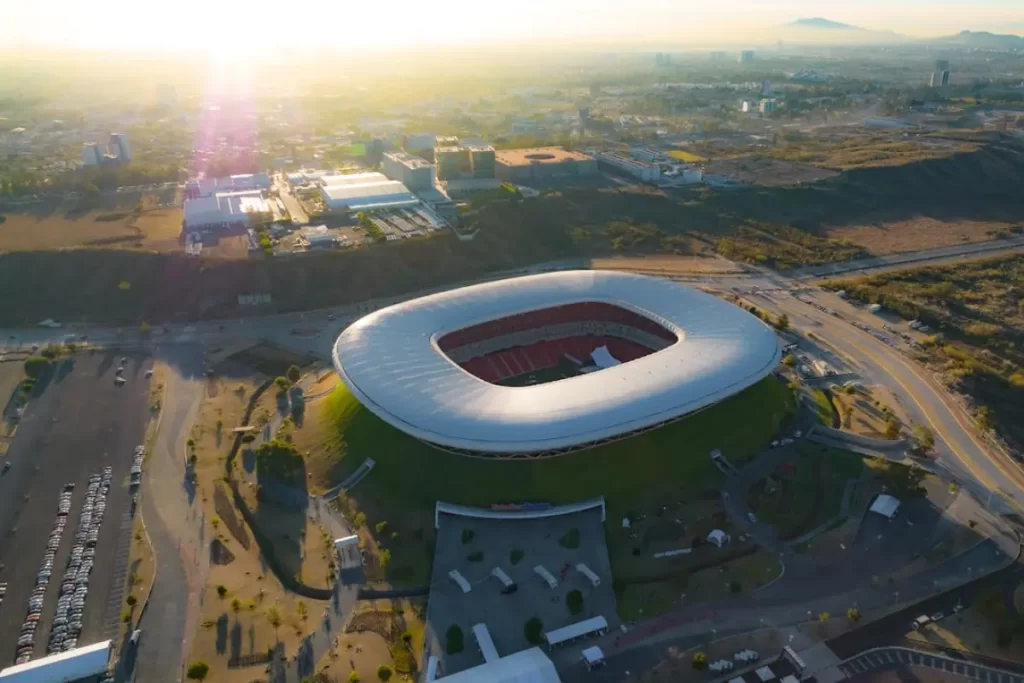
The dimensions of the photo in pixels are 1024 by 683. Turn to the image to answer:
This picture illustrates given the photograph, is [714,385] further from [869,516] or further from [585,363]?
[585,363]

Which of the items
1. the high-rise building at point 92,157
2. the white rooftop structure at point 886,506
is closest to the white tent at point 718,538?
the white rooftop structure at point 886,506

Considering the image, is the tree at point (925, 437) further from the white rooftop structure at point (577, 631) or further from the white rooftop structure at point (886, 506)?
the white rooftop structure at point (577, 631)

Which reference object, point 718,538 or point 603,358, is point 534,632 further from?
point 603,358

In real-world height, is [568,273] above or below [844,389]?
above

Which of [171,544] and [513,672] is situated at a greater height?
[513,672]

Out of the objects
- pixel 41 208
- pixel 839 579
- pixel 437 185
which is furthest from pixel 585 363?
pixel 41 208

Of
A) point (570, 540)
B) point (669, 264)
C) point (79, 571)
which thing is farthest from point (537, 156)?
point (79, 571)
